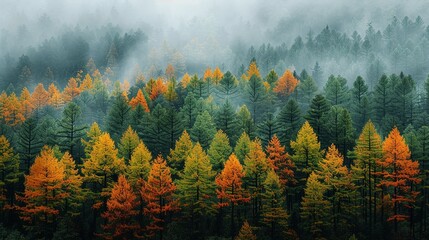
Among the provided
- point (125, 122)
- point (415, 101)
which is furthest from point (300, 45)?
point (125, 122)

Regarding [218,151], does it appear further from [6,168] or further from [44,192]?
[6,168]

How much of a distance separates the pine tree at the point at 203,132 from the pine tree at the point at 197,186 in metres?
9.25

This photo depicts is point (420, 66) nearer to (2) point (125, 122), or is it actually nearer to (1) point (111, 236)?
(2) point (125, 122)

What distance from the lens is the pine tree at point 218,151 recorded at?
171 ft

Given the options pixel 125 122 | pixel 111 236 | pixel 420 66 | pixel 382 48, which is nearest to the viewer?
pixel 111 236

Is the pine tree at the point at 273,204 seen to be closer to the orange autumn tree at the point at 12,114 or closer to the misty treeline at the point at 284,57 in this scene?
the orange autumn tree at the point at 12,114

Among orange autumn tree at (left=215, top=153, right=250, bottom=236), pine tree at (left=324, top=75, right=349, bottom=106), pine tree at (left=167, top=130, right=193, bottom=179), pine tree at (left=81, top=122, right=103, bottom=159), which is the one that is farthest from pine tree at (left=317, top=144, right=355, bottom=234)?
pine tree at (left=81, top=122, right=103, bottom=159)

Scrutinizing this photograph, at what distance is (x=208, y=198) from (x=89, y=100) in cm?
5074

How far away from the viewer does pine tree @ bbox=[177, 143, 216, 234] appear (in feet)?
155

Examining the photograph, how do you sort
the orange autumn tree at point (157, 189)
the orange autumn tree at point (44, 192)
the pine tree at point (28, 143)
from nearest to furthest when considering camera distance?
1. the orange autumn tree at point (157, 189)
2. the orange autumn tree at point (44, 192)
3. the pine tree at point (28, 143)

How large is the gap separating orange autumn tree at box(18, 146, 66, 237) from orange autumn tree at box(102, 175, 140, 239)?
6664 millimetres

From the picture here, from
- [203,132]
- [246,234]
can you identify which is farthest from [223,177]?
[203,132]

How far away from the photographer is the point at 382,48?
157 metres

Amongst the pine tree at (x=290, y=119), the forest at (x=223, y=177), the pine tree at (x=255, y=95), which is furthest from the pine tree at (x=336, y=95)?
the pine tree at (x=290, y=119)
